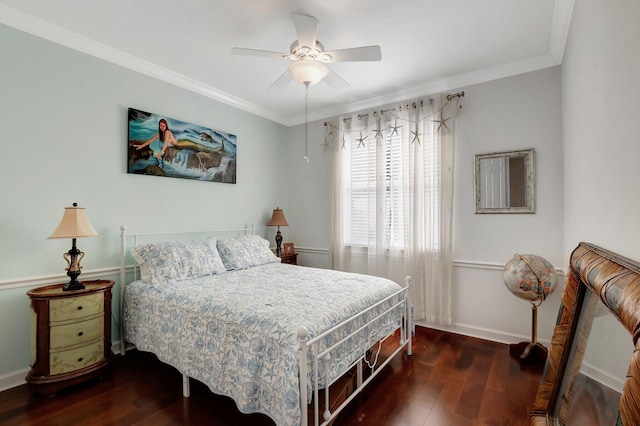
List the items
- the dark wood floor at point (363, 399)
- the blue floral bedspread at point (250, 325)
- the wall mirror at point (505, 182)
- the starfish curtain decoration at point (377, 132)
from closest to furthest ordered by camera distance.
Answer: the blue floral bedspread at point (250, 325) < the dark wood floor at point (363, 399) < the wall mirror at point (505, 182) < the starfish curtain decoration at point (377, 132)

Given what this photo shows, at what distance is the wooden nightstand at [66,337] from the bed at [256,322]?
290 mm

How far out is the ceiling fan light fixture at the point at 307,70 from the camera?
2346 mm

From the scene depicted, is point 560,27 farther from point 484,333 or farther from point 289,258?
point 289,258

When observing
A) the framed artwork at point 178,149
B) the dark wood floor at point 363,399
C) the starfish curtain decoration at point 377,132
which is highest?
the starfish curtain decoration at point 377,132

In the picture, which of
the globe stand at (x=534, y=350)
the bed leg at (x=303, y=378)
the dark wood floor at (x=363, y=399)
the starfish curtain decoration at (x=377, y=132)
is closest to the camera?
the bed leg at (x=303, y=378)

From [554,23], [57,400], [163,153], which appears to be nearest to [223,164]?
[163,153]

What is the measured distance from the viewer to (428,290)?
11.5 feet

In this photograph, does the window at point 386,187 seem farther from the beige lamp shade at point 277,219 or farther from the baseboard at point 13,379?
the baseboard at point 13,379

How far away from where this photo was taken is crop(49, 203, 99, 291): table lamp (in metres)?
2.29

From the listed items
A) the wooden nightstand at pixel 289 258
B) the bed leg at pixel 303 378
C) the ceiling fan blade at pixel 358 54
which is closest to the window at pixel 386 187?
the wooden nightstand at pixel 289 258

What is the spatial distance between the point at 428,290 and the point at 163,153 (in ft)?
10.8

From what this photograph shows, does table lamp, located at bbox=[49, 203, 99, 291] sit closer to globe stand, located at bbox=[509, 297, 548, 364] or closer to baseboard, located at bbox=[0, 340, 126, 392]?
baseboard, located at bbox=[0, 340, 126, 392]

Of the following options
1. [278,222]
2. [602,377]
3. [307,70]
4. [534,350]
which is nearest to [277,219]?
[278,222]

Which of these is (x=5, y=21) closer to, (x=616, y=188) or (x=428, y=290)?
(x=616, y=188)
